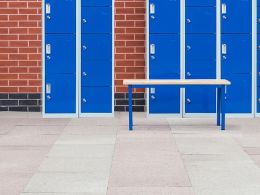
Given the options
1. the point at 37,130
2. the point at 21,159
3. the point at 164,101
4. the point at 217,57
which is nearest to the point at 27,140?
the point at 37,130

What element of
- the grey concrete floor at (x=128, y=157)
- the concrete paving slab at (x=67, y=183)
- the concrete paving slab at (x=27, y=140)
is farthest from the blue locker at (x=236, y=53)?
the concrete paving slab at (x=67, y=183)

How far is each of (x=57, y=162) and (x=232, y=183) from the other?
5.11 ft

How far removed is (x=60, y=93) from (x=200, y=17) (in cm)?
206

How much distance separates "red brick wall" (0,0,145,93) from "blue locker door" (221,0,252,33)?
1282mm

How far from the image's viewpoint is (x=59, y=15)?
8.88m

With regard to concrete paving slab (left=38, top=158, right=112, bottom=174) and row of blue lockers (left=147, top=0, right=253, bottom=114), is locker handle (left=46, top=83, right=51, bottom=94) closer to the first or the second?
row of blue lockers (left=147, top=0, right=253, bottom=114)

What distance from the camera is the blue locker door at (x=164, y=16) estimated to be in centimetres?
884

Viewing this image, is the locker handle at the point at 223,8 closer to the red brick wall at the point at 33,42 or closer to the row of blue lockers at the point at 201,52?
the row of blue lockers at the point at 201,52

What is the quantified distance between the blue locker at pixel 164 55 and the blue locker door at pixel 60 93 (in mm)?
1061

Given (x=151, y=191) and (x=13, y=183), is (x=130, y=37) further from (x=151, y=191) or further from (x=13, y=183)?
(x=151, y=191)

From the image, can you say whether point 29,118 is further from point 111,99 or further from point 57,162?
point 57,162

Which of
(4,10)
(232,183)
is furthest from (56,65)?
(232,183)

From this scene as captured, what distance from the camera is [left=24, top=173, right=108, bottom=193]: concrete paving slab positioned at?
4.55 meters

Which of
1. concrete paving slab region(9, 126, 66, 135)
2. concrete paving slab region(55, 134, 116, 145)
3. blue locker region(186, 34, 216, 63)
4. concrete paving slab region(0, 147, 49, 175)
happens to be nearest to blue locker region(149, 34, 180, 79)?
blue locker region(186, 34, 216, 63)
